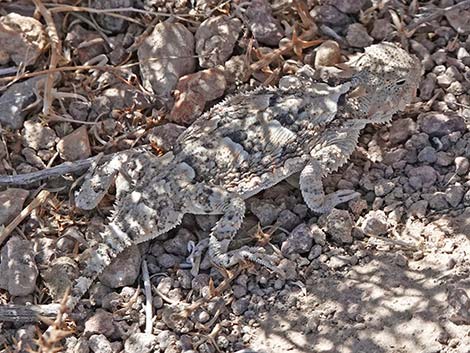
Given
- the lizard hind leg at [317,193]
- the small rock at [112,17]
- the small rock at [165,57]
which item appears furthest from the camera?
the small rock at [112,17]

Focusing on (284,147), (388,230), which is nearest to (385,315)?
(388,230)

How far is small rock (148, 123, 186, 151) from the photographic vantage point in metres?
5.28

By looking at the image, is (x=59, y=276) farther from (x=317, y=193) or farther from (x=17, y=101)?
(x=317, y=193)

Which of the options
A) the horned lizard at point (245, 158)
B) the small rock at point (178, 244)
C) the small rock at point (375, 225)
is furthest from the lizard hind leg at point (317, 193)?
the small rock at point (178, 244)

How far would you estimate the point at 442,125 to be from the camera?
514 cm

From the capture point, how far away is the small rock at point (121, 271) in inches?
188

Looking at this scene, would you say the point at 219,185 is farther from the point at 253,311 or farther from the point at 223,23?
the point at 223,23

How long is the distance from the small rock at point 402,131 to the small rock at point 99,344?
7.15ft

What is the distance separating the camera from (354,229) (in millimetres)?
4812

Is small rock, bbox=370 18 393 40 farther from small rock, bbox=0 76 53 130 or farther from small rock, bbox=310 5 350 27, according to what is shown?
small rock, bbox=0 76 53 130

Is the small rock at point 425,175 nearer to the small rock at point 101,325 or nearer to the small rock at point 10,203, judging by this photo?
the small rock at point 101,325

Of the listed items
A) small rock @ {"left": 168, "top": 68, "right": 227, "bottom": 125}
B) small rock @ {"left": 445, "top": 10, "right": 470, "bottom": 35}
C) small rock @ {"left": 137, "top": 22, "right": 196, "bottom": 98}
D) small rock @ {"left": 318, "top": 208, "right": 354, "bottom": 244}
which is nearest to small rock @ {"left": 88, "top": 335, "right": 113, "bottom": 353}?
small rock @ {"left": 318, "top": 208, "right": 354, "bottom": 244}

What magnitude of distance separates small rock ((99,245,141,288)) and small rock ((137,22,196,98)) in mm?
1232

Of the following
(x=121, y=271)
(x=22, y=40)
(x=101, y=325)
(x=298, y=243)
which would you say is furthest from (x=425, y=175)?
(x=22, y=40)
